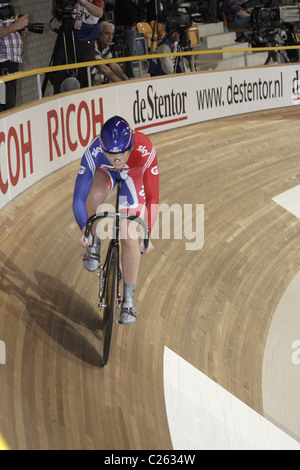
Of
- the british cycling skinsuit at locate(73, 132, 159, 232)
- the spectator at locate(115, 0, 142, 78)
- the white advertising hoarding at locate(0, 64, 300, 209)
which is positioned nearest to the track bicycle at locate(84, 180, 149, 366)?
the british cycling skinsuit at locate(73, 132, 159, 232)

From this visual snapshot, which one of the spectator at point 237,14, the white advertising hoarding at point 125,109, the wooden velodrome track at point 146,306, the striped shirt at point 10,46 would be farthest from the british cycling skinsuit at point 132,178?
the spectator at point 237,14

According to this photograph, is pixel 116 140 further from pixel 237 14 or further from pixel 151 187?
pixel 237 14

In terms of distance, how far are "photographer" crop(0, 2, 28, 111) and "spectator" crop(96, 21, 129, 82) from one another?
1337mm

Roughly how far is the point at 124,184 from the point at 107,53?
4503 mm

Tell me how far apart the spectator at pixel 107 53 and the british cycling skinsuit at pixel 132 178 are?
12.4 ft

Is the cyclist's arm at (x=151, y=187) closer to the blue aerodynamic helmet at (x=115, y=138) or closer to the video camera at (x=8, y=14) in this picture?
the blue aerodynamic helmet at (x=115, y=138)

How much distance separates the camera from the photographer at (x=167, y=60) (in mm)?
8545

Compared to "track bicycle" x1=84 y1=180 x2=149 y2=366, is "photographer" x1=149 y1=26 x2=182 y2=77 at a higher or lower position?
higher

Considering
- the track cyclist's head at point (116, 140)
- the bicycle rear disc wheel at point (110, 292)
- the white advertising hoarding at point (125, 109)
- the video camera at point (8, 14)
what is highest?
the video camera at point (8, 14)

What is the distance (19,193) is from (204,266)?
5.52 ft

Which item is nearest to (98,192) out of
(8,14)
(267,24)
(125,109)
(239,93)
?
(8,14)

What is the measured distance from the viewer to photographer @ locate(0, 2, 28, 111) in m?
5.93

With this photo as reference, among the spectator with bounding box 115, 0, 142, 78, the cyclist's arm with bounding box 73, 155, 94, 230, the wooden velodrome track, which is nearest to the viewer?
the wooden velodrome track

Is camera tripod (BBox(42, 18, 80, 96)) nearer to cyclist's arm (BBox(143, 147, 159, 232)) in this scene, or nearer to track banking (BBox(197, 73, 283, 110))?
track banking (BBox(197, 73, 283, 110))
